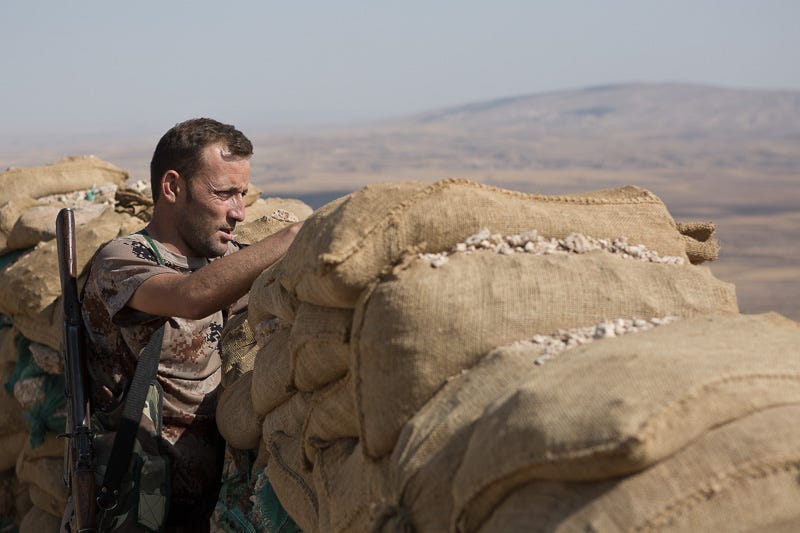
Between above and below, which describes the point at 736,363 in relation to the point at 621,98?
above

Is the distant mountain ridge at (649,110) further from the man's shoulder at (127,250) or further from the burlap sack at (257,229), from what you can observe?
the man's shoulder at (127,250)

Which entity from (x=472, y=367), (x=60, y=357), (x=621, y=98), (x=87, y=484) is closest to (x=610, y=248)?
(x=472, y=367)

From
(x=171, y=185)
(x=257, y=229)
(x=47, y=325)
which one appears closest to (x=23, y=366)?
(x=47, y=325)

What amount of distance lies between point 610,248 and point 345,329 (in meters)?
0.58

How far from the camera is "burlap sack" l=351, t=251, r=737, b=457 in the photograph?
1.77m

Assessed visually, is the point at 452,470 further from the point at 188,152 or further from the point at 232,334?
the point at 188,152

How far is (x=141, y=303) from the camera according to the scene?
2686mm

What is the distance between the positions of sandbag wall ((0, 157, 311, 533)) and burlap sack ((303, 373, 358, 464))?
1.37 metres

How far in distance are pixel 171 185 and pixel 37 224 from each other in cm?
182

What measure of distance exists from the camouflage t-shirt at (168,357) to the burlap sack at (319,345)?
0.69 meters

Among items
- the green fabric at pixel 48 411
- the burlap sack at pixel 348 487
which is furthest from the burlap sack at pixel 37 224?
the burlap sack at pixel 348 487

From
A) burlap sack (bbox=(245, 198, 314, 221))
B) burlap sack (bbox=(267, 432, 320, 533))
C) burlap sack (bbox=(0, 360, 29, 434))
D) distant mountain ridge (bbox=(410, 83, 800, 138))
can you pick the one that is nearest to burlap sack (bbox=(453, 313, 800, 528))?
burlap sack (bbox=(267, 432, 320, 533))

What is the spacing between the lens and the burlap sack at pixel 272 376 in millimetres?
2338

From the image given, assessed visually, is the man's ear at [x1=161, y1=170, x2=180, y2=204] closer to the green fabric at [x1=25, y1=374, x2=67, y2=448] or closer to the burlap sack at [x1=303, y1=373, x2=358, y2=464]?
the burlap sack at [x1=303, y1=373, x2=358, y2=464]
